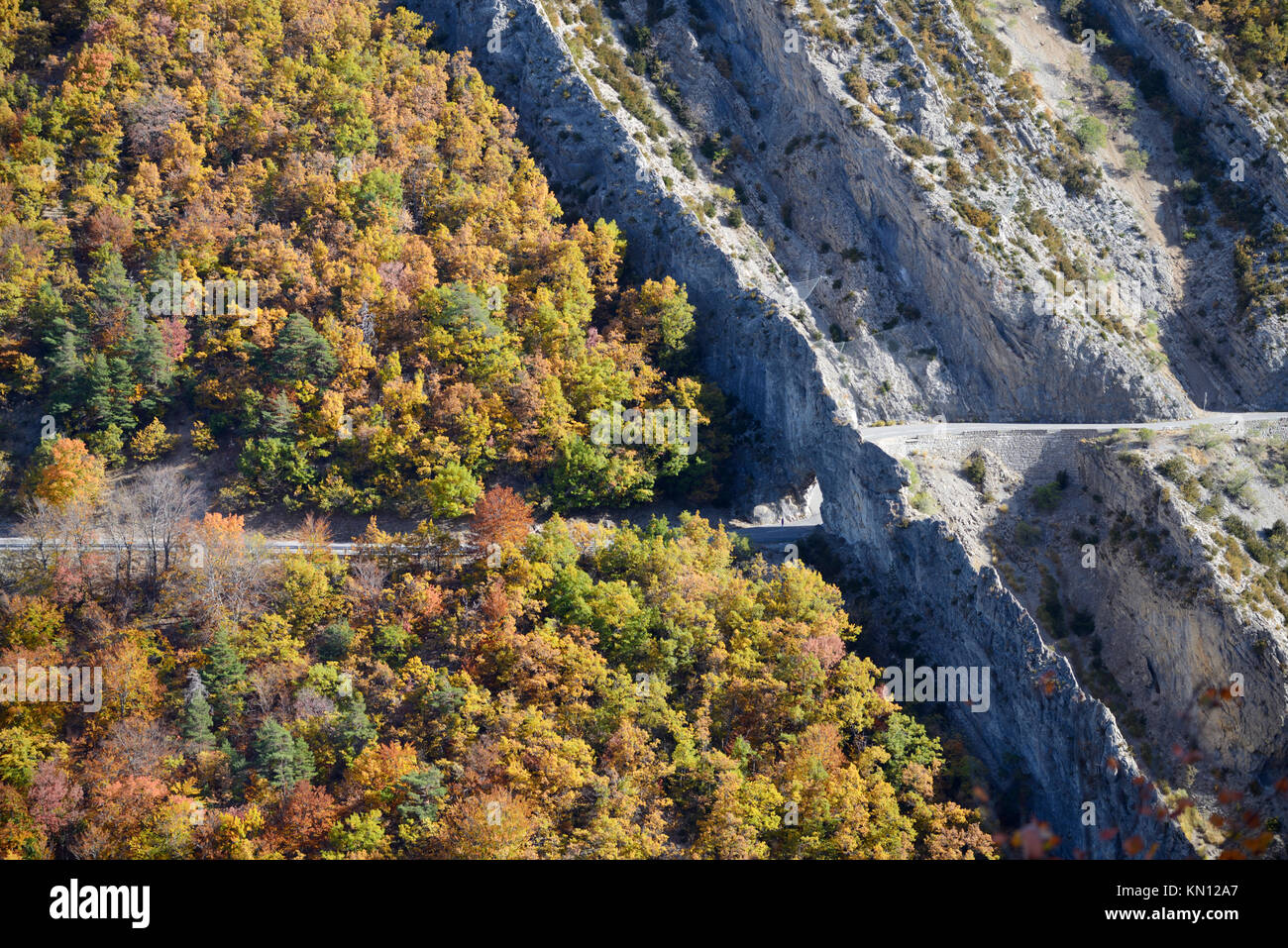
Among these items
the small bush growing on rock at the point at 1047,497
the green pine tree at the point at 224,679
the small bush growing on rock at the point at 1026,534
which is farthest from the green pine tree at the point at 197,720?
the small bush growing on rock at the point at 1047,497

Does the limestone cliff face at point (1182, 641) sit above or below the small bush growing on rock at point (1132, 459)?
below

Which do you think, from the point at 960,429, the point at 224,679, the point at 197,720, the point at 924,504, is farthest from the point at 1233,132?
the point at 197,720

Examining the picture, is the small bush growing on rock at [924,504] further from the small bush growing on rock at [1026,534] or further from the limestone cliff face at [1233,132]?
the limestone cliff face at [1233,132]

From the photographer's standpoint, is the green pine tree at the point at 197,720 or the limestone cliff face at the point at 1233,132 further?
the limestone cliff face at the point at 1233,132

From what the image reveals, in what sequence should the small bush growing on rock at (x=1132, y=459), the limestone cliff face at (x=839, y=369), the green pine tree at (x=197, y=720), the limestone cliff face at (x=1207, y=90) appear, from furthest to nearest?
the limestone cliff face at (x=1207, y=90), the small bush growing on rock at (x=1132, y=459), the limestone cliff face at (x=839, y=369), the green pine tree at (x=197, y=720)

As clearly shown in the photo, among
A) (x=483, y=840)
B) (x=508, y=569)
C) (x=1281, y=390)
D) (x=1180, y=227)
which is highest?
(x=1180, y=227)

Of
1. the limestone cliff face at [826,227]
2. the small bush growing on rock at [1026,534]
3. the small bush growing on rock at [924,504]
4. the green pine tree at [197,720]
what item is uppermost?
the limestone cliff face at [826,227]
